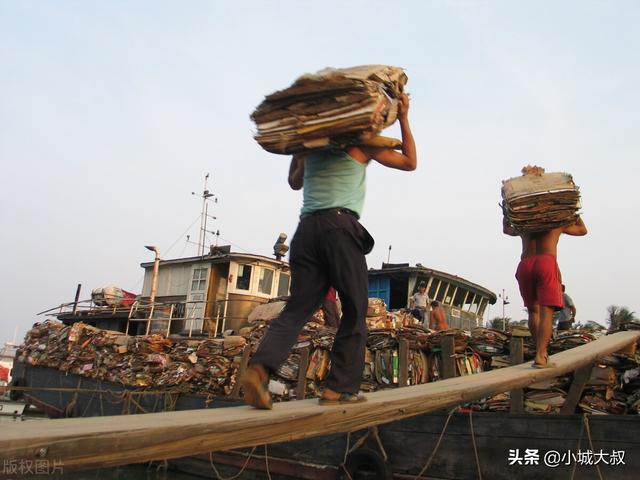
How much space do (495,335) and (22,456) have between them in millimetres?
7153

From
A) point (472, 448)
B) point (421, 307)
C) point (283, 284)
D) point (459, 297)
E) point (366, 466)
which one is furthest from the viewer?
point (459, 297)

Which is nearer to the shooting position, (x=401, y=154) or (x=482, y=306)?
(x=401, y=154)

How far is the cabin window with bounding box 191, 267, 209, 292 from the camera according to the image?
17358 millimetres

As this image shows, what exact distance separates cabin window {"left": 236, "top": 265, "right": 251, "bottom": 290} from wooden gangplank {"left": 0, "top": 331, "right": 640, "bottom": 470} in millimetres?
13838

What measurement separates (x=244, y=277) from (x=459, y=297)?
24.7 ft

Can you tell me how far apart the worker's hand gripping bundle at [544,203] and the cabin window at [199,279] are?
13886mm

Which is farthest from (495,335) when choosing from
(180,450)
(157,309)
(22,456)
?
(157,309)

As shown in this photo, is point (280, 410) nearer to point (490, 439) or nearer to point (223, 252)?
point (490, 439)

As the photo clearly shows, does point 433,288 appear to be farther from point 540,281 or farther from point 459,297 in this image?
point 540,281

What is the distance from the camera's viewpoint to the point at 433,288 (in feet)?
54.3

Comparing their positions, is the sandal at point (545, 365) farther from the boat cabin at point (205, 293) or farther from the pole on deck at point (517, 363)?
the boat cabin at point (205, 293)

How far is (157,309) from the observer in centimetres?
1761

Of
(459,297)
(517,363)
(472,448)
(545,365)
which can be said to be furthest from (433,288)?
(545,365)

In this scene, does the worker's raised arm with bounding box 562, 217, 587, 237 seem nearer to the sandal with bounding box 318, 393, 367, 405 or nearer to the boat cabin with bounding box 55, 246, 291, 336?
the sandal with bounding box 318, 393, 367, 405
